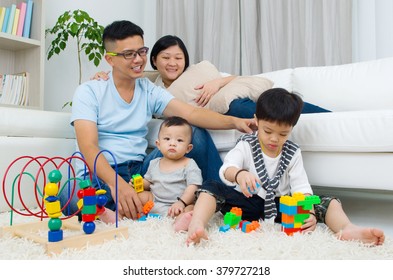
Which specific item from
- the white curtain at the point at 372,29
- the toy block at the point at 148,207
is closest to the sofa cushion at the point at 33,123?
the toy block at the point at 148,207

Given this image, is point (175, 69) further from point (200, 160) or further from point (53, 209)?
point (53, 209)

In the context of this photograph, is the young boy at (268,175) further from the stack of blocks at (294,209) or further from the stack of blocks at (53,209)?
the stack of blocks at (53,209)

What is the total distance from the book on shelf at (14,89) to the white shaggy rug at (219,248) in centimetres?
165

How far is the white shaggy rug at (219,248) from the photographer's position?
36.2 inches

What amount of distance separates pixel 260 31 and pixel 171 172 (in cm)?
180

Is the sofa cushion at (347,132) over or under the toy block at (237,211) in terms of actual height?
over

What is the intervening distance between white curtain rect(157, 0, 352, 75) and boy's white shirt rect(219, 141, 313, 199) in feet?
4.93

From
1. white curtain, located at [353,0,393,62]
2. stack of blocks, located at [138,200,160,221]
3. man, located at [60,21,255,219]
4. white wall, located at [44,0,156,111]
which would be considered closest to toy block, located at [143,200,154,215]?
stack of blocks, located at [138,200,160,221]

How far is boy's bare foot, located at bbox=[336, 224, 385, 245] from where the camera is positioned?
3.27ft

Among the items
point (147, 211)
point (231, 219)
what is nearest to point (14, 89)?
point (147, 211)

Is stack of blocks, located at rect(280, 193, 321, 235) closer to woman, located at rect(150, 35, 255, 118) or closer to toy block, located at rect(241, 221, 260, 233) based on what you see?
toy block, located at rect(241, 221, 260, 233)

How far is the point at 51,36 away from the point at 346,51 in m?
2.11

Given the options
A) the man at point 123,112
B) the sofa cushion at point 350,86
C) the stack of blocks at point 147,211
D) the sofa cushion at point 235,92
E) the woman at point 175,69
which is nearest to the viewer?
the stack of blocks at point 147,211
